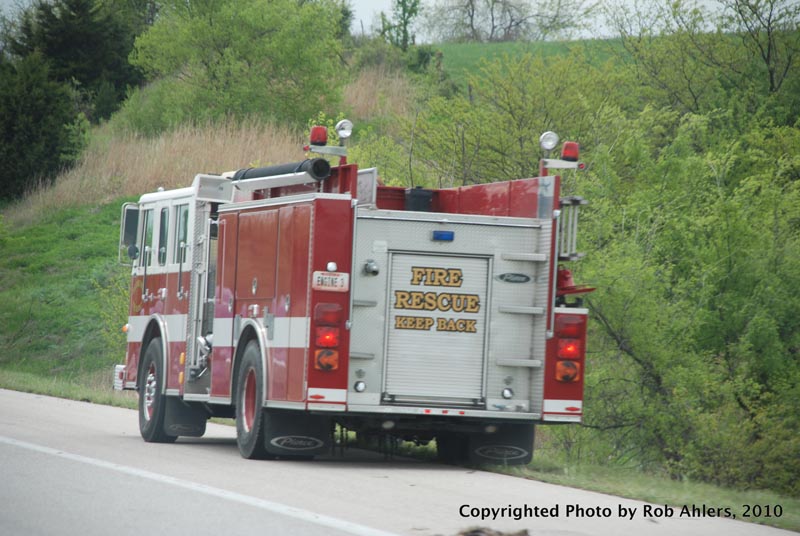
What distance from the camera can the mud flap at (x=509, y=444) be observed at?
43.1 feet

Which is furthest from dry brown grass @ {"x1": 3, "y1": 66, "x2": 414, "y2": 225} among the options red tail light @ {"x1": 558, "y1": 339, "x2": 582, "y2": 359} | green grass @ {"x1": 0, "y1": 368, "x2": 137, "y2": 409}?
red tail light @ {"x1": 558, "y1": 339, "x2": 582, "y2": 359}

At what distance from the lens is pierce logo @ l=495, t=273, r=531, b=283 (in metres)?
12.6

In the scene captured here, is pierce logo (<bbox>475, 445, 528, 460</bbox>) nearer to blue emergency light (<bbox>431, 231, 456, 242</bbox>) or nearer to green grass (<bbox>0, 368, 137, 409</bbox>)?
blue emergency light (<bbox>431, 231, 456, 242</bbox>)

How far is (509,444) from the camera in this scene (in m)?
13.1

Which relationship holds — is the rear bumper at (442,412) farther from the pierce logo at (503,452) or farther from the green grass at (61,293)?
the green grass at (61,293)

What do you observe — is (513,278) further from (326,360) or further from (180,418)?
(180,418)

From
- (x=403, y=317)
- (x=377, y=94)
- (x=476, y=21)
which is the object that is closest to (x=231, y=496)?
(x=403, y=317)

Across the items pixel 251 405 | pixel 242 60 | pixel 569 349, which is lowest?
pixel 251 405

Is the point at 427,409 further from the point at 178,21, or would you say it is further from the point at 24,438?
the point at 178,21

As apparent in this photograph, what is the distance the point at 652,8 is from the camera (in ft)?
113

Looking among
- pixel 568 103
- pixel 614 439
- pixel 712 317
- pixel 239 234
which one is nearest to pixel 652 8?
pixel 568 103

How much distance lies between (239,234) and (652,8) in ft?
76.5

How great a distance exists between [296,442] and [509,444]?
2175 mm

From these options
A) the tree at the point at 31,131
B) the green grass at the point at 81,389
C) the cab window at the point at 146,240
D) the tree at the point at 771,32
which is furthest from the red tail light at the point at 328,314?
the tree at the point at 31,131
